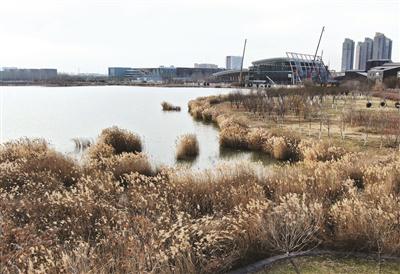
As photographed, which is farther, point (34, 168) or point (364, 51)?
point (364, 51)

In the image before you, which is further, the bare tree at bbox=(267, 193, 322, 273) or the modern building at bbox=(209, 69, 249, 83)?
the modern building at bbox=(209, 69, 249, 83)

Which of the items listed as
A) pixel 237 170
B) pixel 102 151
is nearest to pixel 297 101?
pixel 102 151

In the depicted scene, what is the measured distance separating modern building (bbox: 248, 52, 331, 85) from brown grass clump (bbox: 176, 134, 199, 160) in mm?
75919

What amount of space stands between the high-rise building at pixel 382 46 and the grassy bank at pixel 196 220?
7000 inches

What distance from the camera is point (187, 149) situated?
1556 cm

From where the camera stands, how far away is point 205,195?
24.8 feet

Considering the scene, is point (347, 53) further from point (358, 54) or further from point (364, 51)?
point (364, 51)

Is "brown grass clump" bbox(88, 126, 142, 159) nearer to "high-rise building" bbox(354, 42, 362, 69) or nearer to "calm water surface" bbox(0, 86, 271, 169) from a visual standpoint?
"calm water surface" bbox(0, 86, 271, 169)

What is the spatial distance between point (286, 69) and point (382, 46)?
293 feet

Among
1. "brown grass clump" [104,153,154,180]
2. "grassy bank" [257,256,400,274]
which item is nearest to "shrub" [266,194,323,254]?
"grassy bank" [257,256,400,274]

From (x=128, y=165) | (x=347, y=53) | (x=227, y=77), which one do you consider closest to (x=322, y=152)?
(x=128, y=165)

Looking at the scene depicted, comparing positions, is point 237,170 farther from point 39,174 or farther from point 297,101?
point 297,101

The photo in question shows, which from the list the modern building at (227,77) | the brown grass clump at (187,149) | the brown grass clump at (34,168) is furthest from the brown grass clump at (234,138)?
the modern building at (227,77)

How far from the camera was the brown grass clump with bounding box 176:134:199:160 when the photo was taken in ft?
50.7
